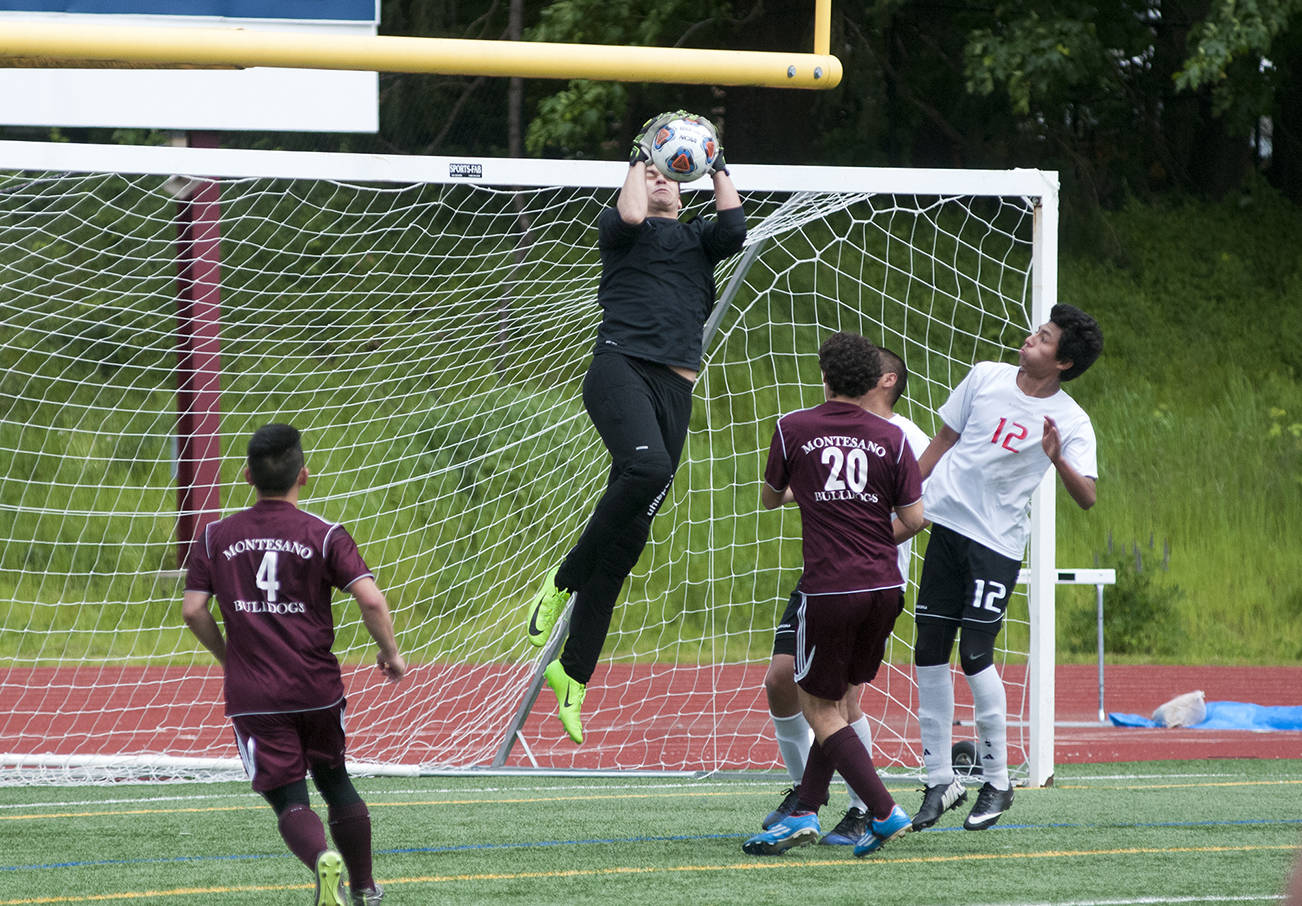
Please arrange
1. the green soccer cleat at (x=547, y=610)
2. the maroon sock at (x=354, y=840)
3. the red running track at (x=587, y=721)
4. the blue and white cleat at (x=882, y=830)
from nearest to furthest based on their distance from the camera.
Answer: the maroon sock at (x=354, y=840)
the blue and white cleat at (x=882, y=830)
the green soccer cleat at (x=547, y=610)
the red running track at (x=587, y=721)

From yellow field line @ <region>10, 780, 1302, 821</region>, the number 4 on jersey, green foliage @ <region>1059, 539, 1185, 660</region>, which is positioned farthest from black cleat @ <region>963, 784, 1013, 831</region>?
green foliage @ <region>1059, 539, 1185, 660</region>

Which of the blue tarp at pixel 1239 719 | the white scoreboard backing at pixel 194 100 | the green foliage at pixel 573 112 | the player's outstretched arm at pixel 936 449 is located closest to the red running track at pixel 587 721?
Answer: the blue tarp at pixel 1239 719

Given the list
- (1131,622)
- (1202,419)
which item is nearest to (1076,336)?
(1131,622)

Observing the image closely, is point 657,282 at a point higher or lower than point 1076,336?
higher

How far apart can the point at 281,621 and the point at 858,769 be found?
6.77 ft

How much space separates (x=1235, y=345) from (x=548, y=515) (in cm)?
1196

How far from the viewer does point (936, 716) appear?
20.4 ft

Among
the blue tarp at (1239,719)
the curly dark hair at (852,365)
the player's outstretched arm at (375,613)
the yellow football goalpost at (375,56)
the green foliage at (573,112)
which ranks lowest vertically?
the blue tarp at (1239,719)

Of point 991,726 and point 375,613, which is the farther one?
point 991,726

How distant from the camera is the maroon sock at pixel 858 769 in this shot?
5250 millimetres

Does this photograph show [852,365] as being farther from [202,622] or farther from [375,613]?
[202,622]

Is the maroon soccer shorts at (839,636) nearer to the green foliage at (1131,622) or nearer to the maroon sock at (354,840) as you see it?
the maroon sock at (354,840)

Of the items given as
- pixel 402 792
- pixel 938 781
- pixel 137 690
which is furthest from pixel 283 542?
pixel 137 690

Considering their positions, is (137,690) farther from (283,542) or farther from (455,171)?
(283,542)
